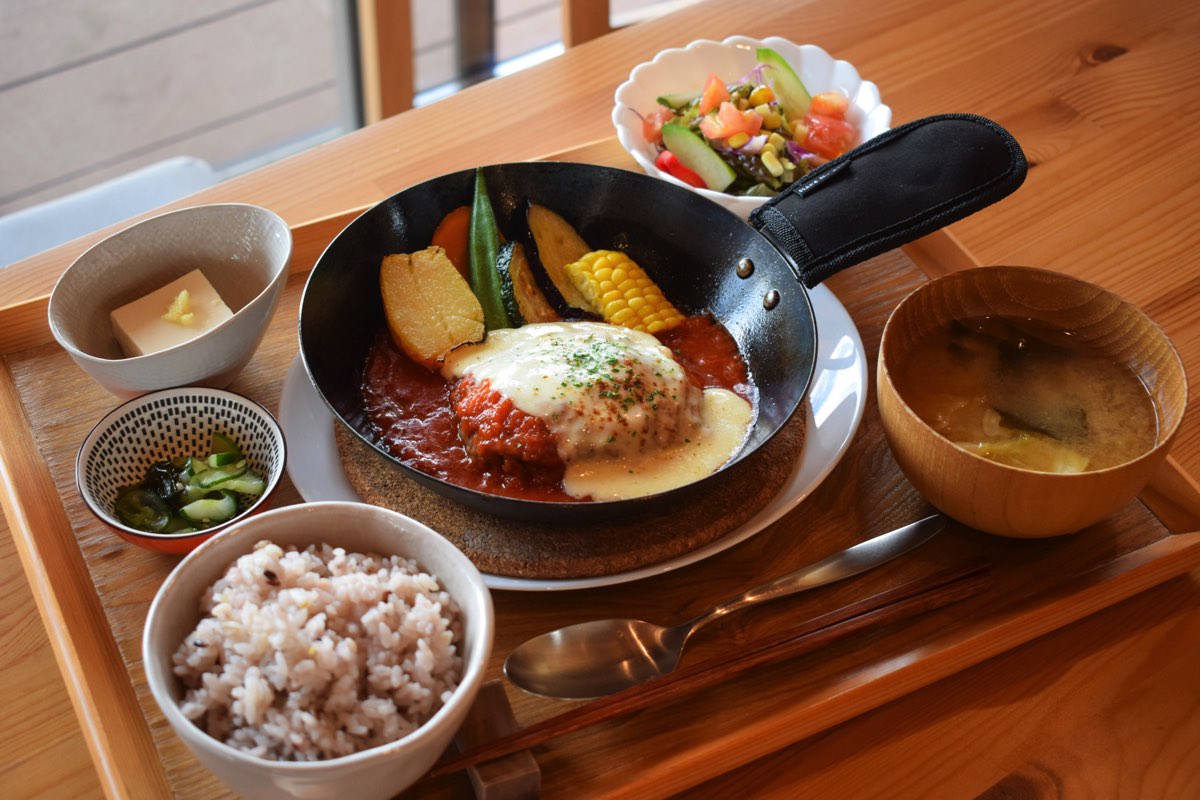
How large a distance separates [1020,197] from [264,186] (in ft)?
4.79

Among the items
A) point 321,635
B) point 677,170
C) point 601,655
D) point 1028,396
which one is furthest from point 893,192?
point 321,635

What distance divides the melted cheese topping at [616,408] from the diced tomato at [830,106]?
2.54ft

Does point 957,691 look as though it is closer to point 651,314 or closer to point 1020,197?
point 651,314

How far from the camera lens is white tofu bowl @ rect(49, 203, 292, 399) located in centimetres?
140

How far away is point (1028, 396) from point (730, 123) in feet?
2.70

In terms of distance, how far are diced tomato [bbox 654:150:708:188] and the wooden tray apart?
2.01ft

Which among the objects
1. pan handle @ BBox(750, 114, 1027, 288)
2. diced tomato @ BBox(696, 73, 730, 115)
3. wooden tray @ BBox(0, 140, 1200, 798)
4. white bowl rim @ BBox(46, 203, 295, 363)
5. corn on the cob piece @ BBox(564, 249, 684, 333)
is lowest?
wooden tray @ BBox(0, 140, 1200, 798)

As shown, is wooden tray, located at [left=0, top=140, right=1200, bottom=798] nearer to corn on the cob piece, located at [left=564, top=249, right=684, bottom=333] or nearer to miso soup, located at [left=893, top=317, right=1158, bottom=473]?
miso soup, located at [left=893, top=317, right=1158, bottom=473]

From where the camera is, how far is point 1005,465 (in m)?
1.26

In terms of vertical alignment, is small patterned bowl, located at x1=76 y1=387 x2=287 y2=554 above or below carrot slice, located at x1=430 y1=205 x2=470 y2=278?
below

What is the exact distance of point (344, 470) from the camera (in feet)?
4.58

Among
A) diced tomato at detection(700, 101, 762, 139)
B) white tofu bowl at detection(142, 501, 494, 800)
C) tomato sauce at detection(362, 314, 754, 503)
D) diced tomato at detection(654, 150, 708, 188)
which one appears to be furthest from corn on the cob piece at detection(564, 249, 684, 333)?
white tofu bowl at detection(142, 501, 494, 800)

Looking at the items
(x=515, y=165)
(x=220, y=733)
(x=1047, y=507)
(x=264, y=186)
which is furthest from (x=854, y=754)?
(x=264, y=186)

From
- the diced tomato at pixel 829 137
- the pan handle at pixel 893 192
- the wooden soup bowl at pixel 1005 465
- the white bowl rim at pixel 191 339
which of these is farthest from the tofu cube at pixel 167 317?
the diced tomato at pixel 829 137
